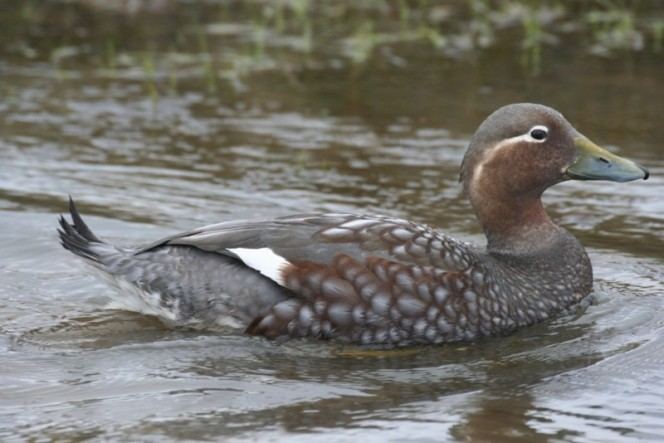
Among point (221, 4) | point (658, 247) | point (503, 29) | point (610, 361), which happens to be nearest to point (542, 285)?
point (610, 361)

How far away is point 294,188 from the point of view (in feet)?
30.8

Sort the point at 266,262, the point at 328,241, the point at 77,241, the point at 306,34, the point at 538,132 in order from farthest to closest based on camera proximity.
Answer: the point at 306,34
the point at 538,132
the point at 77,241
the point at 328,241
the point at 266,262

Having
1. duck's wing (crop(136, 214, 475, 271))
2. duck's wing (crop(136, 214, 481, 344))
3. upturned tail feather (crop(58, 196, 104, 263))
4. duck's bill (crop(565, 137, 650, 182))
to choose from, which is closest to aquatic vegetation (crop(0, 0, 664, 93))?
upturned tail feather (crop(58, 196, 104, 263))

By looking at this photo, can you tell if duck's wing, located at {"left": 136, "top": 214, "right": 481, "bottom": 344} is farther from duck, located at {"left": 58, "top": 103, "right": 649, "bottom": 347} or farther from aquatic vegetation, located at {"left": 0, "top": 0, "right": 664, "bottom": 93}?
aquatic vegetation, located at {"left": 0, "top": 0, "right": 664, "bottom": 93}

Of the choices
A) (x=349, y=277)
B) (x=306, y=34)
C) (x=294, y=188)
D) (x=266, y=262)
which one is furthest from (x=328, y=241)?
(x=306, y=34)

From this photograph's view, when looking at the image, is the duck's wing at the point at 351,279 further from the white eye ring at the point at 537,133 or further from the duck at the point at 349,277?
the white eye ring at the point at 537,133

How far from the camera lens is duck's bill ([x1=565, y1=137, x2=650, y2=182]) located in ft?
23.4

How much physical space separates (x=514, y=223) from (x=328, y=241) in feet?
3.71

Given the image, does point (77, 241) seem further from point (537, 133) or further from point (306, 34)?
point (306, 34)

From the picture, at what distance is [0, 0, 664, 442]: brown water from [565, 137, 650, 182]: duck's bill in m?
0.64

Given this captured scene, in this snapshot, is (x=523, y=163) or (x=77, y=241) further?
(x=523, y=163)

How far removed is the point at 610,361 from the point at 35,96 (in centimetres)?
661

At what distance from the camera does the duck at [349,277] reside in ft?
21.5

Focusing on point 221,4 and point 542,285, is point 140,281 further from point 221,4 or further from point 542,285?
point 221,4
